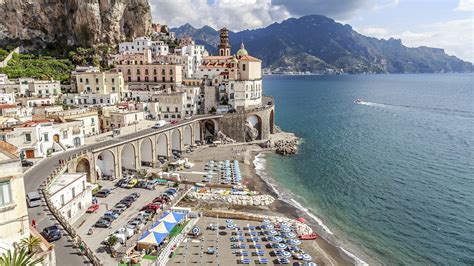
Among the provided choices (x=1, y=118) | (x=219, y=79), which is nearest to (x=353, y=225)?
(x=1, y=118)

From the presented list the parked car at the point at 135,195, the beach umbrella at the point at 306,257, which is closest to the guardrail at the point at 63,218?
the parked car at the point at 135,195

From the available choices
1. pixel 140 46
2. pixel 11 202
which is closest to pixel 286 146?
pixel 140 46

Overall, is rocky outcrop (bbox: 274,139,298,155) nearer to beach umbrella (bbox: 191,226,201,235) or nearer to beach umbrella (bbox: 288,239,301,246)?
beach umbrella (bbox: 288,239,301,246)

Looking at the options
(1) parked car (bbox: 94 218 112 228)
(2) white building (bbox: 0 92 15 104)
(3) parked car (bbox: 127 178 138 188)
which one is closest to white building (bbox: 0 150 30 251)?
(1) parked car (bbox: 94 218 112 228)

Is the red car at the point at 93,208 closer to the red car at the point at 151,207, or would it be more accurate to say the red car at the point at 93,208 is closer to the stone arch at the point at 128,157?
the red car at the point at 151,207

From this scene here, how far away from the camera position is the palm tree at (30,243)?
1869cm

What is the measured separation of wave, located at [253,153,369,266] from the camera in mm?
39019

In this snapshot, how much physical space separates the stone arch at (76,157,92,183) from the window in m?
30.2

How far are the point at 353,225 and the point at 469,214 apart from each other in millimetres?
17214

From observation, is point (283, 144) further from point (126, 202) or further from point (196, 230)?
point (196, 230)

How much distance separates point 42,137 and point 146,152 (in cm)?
1963

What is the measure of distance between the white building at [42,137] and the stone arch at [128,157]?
26.5 ft

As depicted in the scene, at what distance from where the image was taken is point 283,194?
2180 inches

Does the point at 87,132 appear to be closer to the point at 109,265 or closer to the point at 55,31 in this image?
the point at 109,265
